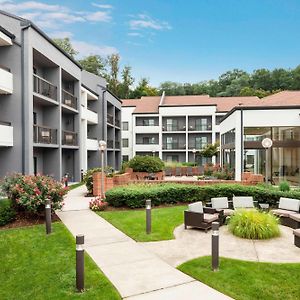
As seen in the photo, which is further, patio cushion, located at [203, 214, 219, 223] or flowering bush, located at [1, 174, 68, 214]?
flowering bush, located at [1, 174, 68, 214]

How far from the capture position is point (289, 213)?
11.6m

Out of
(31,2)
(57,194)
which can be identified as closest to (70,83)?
(31,2)

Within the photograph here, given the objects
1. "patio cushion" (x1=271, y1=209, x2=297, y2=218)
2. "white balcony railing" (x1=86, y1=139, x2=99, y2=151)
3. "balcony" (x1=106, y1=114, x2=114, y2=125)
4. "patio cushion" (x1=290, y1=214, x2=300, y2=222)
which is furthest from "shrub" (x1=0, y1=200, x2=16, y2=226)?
"balcony" (x1=106, y1=114, x2=114, y2=125)

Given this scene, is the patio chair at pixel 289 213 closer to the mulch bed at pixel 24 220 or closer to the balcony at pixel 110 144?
the mulch bed at pixel 24 220

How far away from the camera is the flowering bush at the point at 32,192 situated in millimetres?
11586

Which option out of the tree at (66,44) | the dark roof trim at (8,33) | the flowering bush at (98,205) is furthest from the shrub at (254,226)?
the tree at (66,44)

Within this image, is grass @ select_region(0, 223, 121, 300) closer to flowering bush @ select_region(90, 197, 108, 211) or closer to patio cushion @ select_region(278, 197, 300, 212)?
flowering bush @ select_region(90, 197, 108, 211)

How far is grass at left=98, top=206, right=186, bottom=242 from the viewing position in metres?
10.1

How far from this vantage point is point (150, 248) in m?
8.92

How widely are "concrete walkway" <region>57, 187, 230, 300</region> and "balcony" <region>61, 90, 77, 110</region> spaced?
1641 cm

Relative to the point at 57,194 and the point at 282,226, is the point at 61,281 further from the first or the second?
the point at 282,226

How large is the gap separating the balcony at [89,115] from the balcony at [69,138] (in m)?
3.19

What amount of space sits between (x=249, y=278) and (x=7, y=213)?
875 centimetres

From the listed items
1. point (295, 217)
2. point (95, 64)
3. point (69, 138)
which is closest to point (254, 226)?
point (295, 217)
